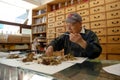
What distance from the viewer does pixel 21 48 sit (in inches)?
140

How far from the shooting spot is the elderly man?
1.02 metres

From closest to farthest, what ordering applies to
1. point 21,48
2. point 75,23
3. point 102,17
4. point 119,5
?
1. point 75,23
2. point 119,5
3. point 102,17
4. point 21,48

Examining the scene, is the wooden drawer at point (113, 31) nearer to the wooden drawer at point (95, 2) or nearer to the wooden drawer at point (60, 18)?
the wooden drawer at point (95, 2)

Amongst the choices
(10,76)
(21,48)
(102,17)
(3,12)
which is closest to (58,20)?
(102,17)

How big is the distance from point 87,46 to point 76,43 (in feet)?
0.36

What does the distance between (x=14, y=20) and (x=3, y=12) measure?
0.40 m

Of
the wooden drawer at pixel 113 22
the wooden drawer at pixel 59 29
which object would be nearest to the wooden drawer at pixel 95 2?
the wooden drawer at pixel 113 22

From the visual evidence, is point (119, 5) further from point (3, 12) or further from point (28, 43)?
point (3, 12)

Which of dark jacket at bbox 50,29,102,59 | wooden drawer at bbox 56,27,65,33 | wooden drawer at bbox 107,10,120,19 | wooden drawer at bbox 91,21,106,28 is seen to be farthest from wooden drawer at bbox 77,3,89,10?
dark jacket at bbox 50,29,102,59

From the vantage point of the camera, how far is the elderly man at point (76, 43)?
1.02 metres

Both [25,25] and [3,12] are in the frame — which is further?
[25,25]

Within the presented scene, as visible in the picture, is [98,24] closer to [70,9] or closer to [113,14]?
[113,14]

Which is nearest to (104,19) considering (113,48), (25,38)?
(113,48)

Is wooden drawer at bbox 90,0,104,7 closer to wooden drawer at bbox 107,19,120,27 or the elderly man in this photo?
wooden drawer at bbox 107,19,120,27
